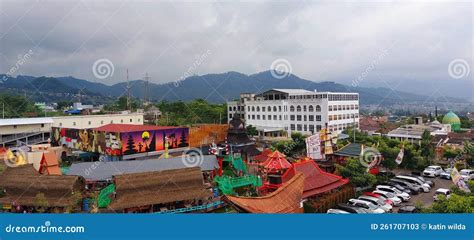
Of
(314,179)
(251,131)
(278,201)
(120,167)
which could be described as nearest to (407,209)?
(314,179)

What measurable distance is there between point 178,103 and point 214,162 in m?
23.7

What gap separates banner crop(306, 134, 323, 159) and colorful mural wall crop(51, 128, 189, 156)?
314 inches

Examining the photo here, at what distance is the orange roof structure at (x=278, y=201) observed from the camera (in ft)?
25.1

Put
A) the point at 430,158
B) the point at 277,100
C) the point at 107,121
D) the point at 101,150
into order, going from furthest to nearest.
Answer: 1. the point at 277,100
2. the point at 107,121
3. the point at 101,150
4. the point at 430,158

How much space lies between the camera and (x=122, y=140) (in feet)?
54.4

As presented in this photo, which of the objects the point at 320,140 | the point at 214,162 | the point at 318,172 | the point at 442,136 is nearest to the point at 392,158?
Answer: the point at 320,140

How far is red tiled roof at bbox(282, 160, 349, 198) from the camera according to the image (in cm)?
1011

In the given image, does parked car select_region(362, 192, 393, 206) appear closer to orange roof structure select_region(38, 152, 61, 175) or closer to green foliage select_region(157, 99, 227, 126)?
orange roof structure select_region(38, 152, 61, 175)

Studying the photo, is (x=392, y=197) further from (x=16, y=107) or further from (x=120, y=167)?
(x=16, y=107)

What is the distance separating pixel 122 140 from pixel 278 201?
10525 mm

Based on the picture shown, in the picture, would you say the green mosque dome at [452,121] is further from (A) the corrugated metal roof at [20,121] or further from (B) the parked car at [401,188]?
(A) the corrugated metal roof at [20,121]

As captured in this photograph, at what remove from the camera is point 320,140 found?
13.6 m

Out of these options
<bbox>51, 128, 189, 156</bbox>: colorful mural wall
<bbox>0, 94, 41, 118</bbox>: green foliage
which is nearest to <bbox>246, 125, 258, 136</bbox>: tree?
<bbox>51, 128, 189, 156</bbox>: colorful mural wall

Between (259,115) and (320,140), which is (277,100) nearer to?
(259,115)
